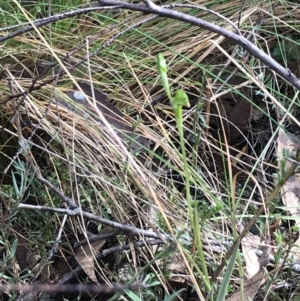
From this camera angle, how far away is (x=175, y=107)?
0.70m

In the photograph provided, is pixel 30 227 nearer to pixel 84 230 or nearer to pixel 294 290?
pixel 84 230

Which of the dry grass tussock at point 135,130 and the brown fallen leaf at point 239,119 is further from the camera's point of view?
the brown fallen leaf at point 239,119

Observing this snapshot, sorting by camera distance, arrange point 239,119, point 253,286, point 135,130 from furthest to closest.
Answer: point 239,119
point 135,130
point 253,286

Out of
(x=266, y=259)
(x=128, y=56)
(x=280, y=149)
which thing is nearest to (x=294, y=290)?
(x=266, y=259)

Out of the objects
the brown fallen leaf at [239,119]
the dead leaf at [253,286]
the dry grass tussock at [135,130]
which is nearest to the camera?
the dead leaf at [253,286]

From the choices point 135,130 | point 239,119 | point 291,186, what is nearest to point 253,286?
point 291,186

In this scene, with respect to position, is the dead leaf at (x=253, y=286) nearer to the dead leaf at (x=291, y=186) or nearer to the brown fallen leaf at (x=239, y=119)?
the dead leaf at (x=291, y=186)

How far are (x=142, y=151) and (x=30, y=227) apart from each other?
0.30 m

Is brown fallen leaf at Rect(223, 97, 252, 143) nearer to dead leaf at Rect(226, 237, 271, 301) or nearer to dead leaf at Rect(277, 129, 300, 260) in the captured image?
dead leaf at Rect(277, 129, 300, 260)

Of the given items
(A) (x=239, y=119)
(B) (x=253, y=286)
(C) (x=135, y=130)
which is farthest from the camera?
(A) (x=239, y=119)

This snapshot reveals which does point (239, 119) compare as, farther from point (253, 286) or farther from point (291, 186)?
point (253, 286)

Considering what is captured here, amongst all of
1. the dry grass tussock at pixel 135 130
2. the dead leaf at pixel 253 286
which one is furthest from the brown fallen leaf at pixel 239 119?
the dead leaf at pixel 253 286

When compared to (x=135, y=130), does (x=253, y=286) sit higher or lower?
lower

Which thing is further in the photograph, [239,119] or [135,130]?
[239,119]
